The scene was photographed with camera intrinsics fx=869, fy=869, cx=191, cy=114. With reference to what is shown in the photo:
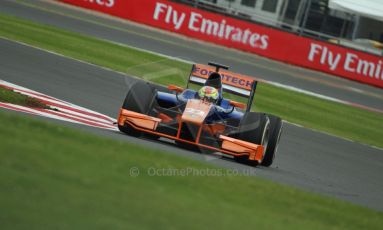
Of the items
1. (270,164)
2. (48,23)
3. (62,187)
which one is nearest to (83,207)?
(62,187)

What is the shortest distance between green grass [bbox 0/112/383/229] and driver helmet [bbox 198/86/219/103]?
10.5 feet

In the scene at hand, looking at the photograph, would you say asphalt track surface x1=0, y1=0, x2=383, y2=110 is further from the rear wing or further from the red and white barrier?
the rear wing

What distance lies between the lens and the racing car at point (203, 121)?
11328 mm

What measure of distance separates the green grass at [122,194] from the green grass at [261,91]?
962cm

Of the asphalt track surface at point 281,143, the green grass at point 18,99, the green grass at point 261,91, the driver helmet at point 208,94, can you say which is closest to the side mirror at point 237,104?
the driver helmet at point 208,94

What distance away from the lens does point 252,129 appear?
11648 mm

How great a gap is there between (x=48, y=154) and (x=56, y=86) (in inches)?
339

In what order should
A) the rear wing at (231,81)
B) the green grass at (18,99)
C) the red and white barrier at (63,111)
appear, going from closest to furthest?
the red and white barrier at (63,111) < the green grass at (18,99) < the rear wing at (231,81)

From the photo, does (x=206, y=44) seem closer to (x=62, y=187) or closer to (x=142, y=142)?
(x=142, y=142)

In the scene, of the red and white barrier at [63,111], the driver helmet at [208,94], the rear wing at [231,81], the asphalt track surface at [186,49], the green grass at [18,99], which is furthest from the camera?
the asphalt track surface at [186,49]

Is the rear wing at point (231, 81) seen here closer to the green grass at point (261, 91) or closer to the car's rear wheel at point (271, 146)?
the car's rear wheel at point (271, 146)

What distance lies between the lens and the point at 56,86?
617 inches

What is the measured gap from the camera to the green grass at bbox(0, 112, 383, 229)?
19.3 feet

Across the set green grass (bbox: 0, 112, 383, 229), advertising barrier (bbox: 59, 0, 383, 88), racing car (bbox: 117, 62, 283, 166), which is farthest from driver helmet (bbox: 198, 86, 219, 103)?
advertising barrier (bbox: 59, 0, 383, 88)
